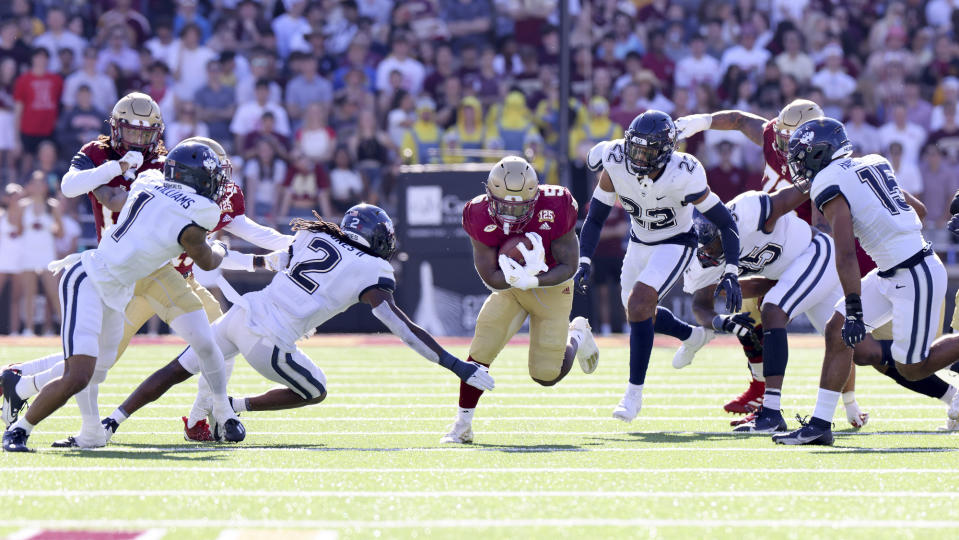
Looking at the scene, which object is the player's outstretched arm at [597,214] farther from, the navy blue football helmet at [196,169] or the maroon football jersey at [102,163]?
the maroon football jersey at [102,163]

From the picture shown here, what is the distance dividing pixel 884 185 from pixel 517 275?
5.95ft

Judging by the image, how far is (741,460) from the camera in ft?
19.4

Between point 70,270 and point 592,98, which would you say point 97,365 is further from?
point 592,98

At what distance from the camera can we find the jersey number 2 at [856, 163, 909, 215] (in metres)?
6.36

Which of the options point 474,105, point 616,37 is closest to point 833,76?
point 616,37

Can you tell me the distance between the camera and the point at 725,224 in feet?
24.3

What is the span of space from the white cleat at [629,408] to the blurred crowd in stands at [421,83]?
664 cm

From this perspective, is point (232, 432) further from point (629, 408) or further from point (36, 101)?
point (36, 101)

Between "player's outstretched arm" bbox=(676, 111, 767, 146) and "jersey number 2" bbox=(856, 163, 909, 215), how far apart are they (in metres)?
1.73

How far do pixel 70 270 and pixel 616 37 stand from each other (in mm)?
11272

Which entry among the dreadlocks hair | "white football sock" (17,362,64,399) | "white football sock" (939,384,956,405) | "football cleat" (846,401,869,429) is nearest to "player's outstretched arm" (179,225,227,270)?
the dreadlocks hair

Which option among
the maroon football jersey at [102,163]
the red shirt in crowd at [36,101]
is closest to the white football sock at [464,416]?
the maroon football jersey at [102,163]

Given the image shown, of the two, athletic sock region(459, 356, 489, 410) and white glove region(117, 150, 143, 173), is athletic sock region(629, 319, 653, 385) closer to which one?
athletic sock region(459, 356, 489, 410)

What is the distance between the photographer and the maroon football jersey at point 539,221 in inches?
283
